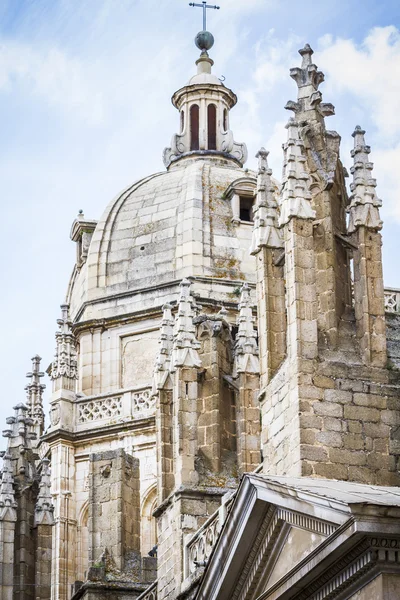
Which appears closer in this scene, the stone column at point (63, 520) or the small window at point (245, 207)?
the stone column at point (63, 520)

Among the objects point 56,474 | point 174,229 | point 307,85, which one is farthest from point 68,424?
point 307,85

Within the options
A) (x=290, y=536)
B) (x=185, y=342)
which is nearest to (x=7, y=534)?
(x=185, y=342)

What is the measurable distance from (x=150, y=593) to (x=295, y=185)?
7.90 m

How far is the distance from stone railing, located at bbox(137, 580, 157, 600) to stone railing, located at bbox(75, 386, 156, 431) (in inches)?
747

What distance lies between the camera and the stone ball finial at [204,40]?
6775cm

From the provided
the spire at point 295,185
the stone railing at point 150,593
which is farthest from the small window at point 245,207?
the spire at point 295,185

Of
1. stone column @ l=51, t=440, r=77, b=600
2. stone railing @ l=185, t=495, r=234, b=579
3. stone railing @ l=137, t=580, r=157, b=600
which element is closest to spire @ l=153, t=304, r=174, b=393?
stone railing @ l=137, t=580, r=157, b=600

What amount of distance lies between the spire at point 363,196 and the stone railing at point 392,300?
1931 mm

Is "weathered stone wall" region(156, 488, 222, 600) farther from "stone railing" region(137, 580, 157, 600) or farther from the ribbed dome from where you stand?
the ribbed dome

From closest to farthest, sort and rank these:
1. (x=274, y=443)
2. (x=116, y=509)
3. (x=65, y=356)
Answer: (x=274, y=443) → (x=116, y=509) → (x=65, y=356)

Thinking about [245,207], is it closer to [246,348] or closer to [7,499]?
[7,499]

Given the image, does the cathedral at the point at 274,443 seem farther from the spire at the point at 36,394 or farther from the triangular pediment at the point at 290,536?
the spire at the point at 36,394

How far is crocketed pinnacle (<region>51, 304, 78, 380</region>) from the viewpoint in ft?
182

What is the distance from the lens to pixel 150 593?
110 feet
